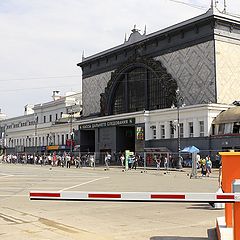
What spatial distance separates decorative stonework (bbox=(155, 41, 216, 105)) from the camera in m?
54.6

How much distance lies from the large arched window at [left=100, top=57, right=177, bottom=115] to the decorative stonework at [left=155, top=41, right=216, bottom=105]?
4.88 feet

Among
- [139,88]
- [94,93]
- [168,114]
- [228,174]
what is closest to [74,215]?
[228,174]

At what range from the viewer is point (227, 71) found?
55438 mm

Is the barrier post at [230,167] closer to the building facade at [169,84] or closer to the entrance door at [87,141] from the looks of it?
the building facade at [169,84]

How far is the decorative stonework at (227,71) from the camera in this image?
179ft

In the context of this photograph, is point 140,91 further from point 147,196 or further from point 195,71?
point 147,196

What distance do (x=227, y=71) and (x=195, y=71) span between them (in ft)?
13.0

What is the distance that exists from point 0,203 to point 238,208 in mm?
10926

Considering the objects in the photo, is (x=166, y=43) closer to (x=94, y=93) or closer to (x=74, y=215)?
(x=94, y=93)

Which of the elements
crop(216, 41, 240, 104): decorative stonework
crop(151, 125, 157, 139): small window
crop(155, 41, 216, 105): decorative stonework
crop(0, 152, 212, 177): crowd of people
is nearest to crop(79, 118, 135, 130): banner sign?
crop(151, 125, 157, 139): small window

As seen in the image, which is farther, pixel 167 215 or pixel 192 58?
pixel 192 58

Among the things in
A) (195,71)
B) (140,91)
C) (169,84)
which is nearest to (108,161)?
(169,84)

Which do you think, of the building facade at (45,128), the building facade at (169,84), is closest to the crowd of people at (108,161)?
the building facade at (169,84)

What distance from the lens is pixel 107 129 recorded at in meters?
68.2
